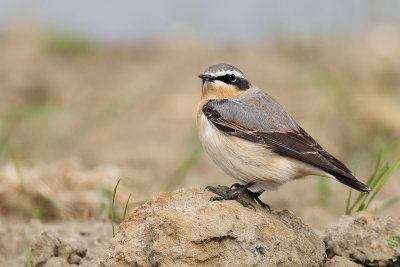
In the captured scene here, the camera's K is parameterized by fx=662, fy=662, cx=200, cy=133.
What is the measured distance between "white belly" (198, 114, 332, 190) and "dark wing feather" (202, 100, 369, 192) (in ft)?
0.23

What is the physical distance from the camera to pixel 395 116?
37.4 ft

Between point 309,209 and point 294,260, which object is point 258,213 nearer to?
point 294,260

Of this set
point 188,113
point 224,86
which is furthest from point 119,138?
point 224,86

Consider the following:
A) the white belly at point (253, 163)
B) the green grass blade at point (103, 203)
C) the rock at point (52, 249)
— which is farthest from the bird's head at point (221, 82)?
the rock at point (52, 249)

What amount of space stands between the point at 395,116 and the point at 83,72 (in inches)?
294

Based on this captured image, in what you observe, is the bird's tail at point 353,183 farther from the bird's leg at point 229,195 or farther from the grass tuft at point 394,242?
the bird's leg at point 229,195

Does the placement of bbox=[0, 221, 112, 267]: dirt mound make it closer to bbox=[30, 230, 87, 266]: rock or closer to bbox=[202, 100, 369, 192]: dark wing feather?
bbox=[30, 230, 87, 266]: rock

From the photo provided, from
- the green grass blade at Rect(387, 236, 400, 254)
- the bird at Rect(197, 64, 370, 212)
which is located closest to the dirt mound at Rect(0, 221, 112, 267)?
the bird at Rect(197, 64, 370, 212)

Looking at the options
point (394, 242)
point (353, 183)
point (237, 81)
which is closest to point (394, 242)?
point (394, 242)

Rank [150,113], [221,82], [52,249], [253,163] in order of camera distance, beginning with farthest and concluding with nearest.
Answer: [150,113]
[221,82]
[253,163]
[52,249]

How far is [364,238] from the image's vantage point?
5.29 metres

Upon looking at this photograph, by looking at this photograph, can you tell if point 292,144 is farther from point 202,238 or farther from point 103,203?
point 103,203

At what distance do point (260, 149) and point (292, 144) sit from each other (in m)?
0.29

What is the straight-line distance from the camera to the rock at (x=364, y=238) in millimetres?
5211
